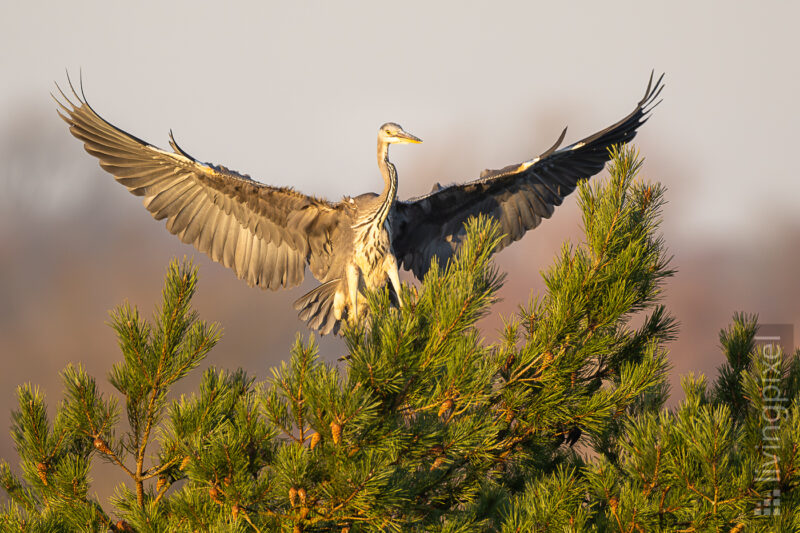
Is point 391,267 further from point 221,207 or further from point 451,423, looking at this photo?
point 451,423

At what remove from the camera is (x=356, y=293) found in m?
6.64

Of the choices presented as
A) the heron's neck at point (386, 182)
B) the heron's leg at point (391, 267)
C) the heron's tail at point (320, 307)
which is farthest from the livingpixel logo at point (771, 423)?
the heron's tail at point (320, 307)

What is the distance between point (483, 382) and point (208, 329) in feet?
4.35

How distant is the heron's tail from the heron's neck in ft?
2.44

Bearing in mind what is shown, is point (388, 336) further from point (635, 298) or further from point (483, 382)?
point (635, 298)

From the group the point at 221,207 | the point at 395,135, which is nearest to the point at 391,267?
the point at 395,135

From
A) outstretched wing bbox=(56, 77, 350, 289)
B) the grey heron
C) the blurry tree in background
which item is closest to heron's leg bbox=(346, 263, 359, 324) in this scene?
the grey heron

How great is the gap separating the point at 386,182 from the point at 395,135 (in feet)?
1.26

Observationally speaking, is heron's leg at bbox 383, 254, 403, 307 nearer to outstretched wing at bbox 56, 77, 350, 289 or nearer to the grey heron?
the grey heron

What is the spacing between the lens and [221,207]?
6.84 metres

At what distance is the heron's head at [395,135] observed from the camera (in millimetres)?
6379

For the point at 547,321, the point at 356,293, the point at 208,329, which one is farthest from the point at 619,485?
the point at 356,293

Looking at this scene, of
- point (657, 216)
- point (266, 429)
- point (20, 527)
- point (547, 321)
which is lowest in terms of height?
point (20, 527)

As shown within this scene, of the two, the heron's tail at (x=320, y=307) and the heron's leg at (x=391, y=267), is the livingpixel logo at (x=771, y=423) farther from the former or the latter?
the heron's tail at (x=320, y=307)
